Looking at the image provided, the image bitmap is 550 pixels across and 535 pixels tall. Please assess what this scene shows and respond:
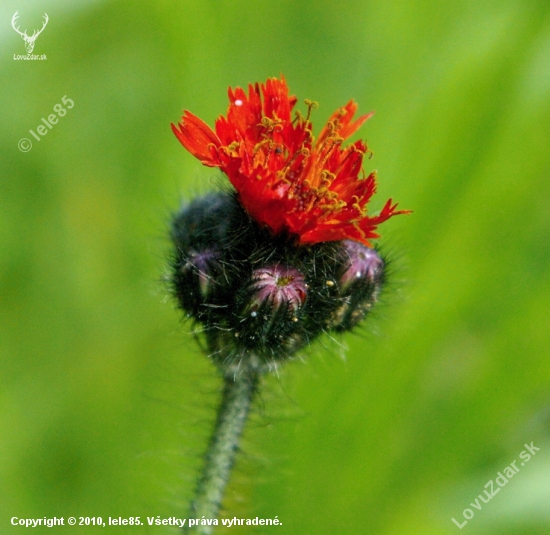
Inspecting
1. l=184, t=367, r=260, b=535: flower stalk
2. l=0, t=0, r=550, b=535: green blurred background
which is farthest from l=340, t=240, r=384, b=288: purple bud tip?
l=0, t=0, r=550, b=535: green blurred background

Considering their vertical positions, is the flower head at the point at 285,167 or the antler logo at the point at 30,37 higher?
the flower head at the point at 285,167

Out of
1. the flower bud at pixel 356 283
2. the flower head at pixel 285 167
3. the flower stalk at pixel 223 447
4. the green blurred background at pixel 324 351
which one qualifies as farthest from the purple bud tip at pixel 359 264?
the green blurred background at pixel 324 351

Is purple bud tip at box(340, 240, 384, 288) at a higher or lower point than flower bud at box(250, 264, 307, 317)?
higher

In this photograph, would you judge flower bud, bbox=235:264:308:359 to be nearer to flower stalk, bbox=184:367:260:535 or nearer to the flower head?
the flower head

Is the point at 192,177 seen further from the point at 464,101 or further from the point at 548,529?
the point at 548,529

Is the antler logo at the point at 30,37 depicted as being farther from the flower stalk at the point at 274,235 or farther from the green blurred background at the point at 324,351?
the flower stalk at the point at 274,235

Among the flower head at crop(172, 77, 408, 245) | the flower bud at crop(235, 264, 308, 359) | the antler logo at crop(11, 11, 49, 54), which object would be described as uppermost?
the flower head at crop(172, 77, 408, 245)

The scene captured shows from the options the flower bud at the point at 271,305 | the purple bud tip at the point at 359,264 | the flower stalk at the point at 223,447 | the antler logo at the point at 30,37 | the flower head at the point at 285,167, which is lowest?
the flower stalk at the point at 223,447
